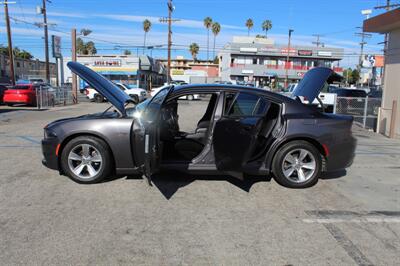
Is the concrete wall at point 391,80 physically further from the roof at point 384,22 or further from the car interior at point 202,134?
the car interior at point 202,134

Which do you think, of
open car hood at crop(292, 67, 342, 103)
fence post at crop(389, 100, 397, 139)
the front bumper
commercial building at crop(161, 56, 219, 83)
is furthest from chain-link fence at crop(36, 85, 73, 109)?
commercial building at crop(161, 56, 219, 83)

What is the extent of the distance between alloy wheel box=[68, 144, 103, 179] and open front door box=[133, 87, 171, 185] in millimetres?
661

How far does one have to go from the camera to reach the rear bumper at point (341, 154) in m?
5.62

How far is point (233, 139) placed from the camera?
17.0ft

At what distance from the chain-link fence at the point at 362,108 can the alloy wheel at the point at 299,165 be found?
9.18 m

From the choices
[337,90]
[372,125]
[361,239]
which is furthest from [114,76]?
[361,239]

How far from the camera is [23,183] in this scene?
18.4 feet

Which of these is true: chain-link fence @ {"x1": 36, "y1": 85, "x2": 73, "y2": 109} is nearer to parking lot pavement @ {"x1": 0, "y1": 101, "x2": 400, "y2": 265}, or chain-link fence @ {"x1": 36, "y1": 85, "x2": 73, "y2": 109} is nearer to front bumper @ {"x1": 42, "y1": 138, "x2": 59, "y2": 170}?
parking lot pavement @ {"x1": 0, "y1": 101, "x2": 400, "y2": 265}

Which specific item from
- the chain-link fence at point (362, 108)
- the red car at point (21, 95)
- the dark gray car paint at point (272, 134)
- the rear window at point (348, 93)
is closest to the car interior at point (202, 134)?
the dark gray car paint at point (272, 134)

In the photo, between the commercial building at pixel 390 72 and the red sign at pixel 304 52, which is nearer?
the commercial building at pixel 390 72

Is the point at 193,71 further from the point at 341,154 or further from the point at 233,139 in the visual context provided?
the point at 233,139

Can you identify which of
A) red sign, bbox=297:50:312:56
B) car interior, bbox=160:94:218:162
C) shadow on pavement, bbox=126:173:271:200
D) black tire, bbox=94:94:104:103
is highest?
red sign, bbox=297:50:312:56

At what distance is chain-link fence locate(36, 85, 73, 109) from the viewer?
2127cm

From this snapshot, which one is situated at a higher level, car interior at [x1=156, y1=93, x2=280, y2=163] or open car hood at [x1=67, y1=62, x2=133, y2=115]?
open car hood at [x1=67, y1=62, x2=133, y2=115]
